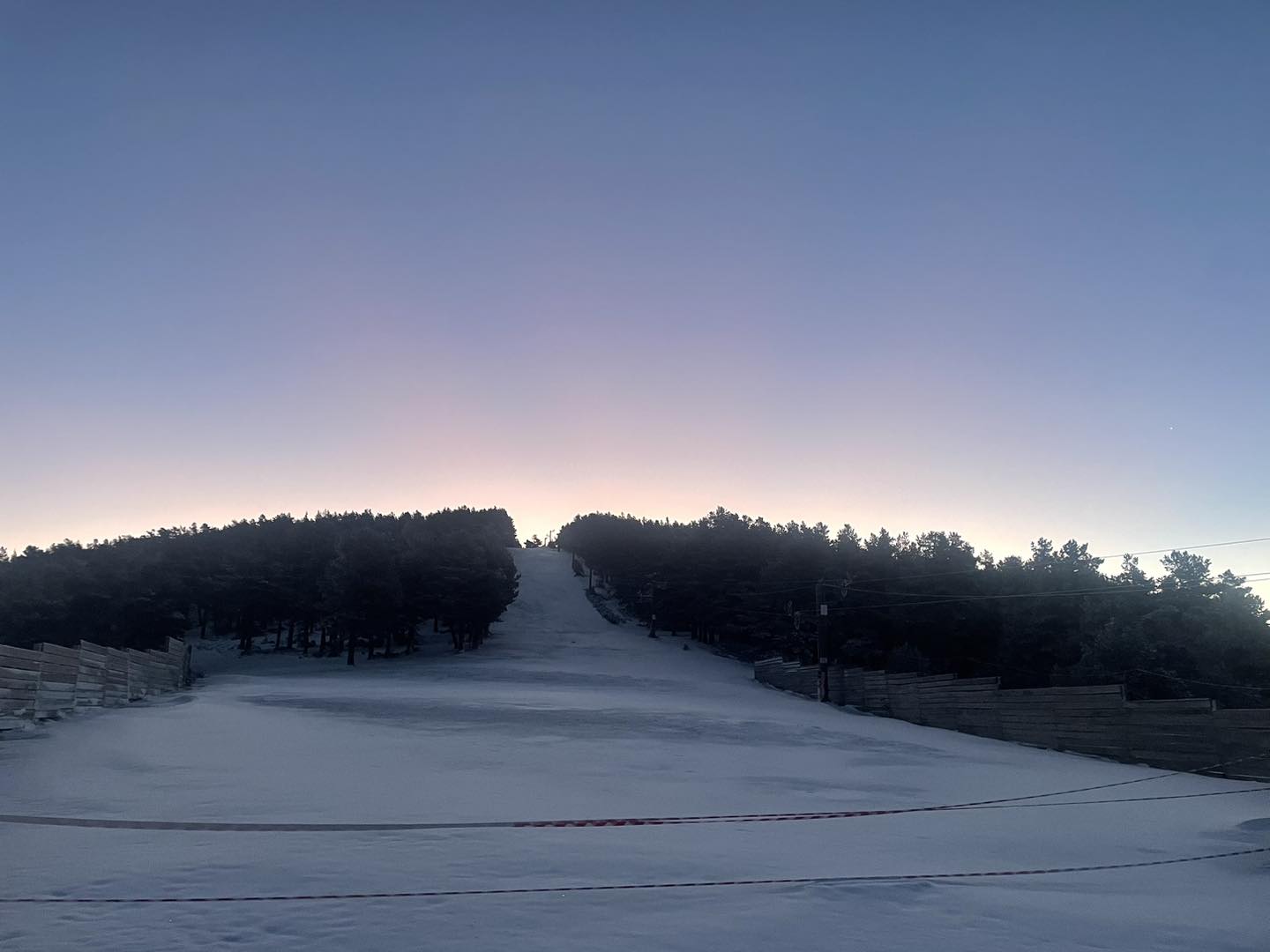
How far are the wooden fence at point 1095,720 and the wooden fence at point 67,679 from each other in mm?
28002

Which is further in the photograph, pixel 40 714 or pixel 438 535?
pixel 438 535

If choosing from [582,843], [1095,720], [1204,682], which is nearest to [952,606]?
[1204,682]

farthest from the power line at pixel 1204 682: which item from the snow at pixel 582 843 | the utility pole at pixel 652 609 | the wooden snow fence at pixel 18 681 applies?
the utility pole at pixel 652 609

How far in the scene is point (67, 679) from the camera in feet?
76.0

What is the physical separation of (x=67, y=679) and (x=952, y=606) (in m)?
54.8

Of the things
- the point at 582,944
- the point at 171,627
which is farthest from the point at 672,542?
the point at 582,944

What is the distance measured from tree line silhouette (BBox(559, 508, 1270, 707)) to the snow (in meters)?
21.6

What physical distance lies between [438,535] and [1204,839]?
7258 centimetres

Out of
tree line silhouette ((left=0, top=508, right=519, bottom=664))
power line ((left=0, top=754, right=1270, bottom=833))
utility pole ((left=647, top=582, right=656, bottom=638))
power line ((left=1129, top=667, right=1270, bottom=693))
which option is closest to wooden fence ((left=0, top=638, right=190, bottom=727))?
power line ((left=0, top=754, right=1270, bottom=833))

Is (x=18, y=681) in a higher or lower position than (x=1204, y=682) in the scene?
higher

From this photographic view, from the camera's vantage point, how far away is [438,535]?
264 feet

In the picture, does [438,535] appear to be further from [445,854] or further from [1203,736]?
[445,854]

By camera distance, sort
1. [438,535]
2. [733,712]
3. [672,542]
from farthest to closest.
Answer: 1. [672,542]
2. [438,535]
3. [733,712]

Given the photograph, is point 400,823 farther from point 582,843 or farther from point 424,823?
point 582,843
